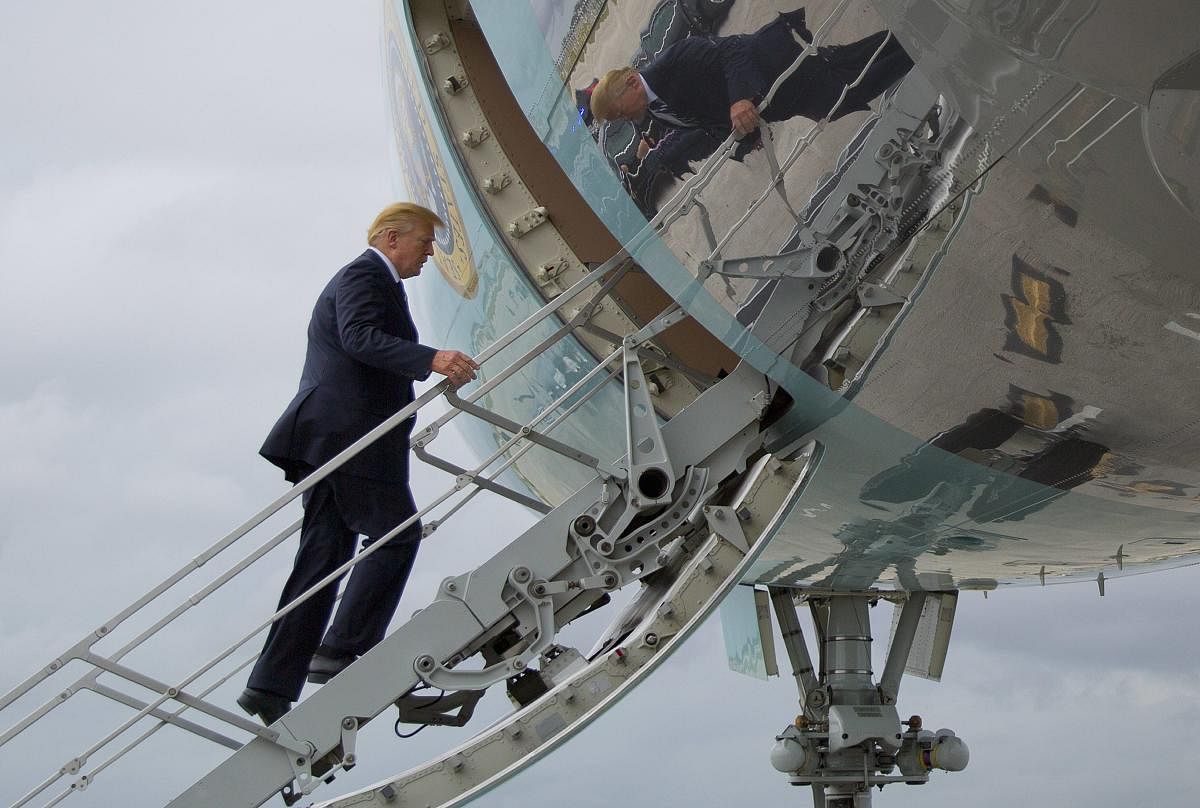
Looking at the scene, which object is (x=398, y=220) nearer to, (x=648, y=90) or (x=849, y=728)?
(x=648, y=90)

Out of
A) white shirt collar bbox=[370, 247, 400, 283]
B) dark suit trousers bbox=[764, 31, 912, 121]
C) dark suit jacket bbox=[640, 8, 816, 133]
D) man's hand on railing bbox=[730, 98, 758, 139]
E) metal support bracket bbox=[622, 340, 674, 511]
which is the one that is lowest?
metal support bracket bbox=[622, 340, 674, 511]

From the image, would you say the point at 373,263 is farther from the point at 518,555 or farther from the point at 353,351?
the point at 518,555

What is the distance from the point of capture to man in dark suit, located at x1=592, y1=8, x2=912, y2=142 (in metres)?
3.83

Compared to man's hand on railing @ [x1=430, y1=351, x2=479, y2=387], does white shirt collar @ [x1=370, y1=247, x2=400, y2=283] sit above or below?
above

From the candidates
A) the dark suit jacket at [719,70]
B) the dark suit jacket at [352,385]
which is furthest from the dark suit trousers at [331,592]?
the dark suit jacket at [719,70]

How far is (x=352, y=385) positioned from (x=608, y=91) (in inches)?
57.4

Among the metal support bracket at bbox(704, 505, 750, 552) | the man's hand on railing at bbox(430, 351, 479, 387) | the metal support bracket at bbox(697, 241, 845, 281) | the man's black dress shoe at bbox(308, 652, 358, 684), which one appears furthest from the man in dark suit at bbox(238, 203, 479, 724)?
the metal support bracket at bbox(697, 241, 845, 281)

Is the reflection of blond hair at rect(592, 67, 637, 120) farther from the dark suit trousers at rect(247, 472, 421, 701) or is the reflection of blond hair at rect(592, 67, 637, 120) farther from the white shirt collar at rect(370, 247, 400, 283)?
the dark suit trousers at rect(247, 472, 421, 701)

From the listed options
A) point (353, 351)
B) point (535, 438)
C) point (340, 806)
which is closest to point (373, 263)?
point (353, 351)

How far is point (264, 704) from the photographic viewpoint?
513 centimetres

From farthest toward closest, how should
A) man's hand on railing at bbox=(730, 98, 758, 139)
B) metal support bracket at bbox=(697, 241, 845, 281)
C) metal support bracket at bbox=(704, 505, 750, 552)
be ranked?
metal support bracket at bbox=(704, 505, 750, 552), metal support bracket at bbox=(697, 241, 845, 281), man's hand on railing at bbox=(730, 98, 758, 139)

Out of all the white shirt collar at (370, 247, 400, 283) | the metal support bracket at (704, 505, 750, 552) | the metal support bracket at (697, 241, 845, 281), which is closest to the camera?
the metal support bracket at (697, 241, 845, 281)

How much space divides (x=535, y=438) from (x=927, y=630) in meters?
3.83

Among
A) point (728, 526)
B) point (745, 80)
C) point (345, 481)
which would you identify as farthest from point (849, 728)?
point (745, 80)
